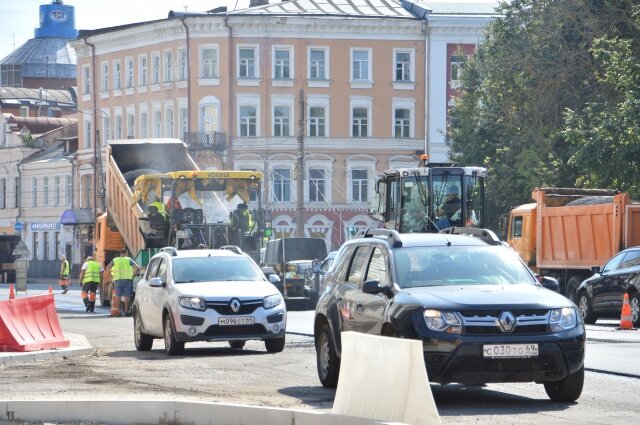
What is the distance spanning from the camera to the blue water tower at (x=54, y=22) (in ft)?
461

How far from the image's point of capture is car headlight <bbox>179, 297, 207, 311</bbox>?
69.1 ft

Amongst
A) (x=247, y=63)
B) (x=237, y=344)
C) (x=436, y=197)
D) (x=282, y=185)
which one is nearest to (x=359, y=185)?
(x=282, y=185)

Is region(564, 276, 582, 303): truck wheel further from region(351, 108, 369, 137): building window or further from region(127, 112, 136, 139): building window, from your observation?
region(127, 112, 136, 139): building window

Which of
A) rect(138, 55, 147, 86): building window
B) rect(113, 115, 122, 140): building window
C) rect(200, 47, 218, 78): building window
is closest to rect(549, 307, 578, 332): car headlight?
rect(200, 47, 218, 78): building window

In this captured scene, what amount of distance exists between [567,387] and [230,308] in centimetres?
801

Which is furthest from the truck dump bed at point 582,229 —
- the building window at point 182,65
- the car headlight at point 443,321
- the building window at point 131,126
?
the building window at point 131,126

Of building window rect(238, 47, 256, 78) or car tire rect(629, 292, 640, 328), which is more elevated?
building window rect(238, 47, 256, 78)

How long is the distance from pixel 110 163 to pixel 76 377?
2434 centimetres

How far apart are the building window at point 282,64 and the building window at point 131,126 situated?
9331 millimetres

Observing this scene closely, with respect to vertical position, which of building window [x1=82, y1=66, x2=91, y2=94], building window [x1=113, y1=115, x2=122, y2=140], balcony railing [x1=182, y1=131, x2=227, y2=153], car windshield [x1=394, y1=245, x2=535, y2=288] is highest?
building window [x1=82, y1=66, x2=91, y2=94]

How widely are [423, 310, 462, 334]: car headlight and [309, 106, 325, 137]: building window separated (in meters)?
66.7

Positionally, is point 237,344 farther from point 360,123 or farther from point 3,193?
point 3,193

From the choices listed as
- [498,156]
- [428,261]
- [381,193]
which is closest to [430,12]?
[498,156]

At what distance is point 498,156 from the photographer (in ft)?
195
